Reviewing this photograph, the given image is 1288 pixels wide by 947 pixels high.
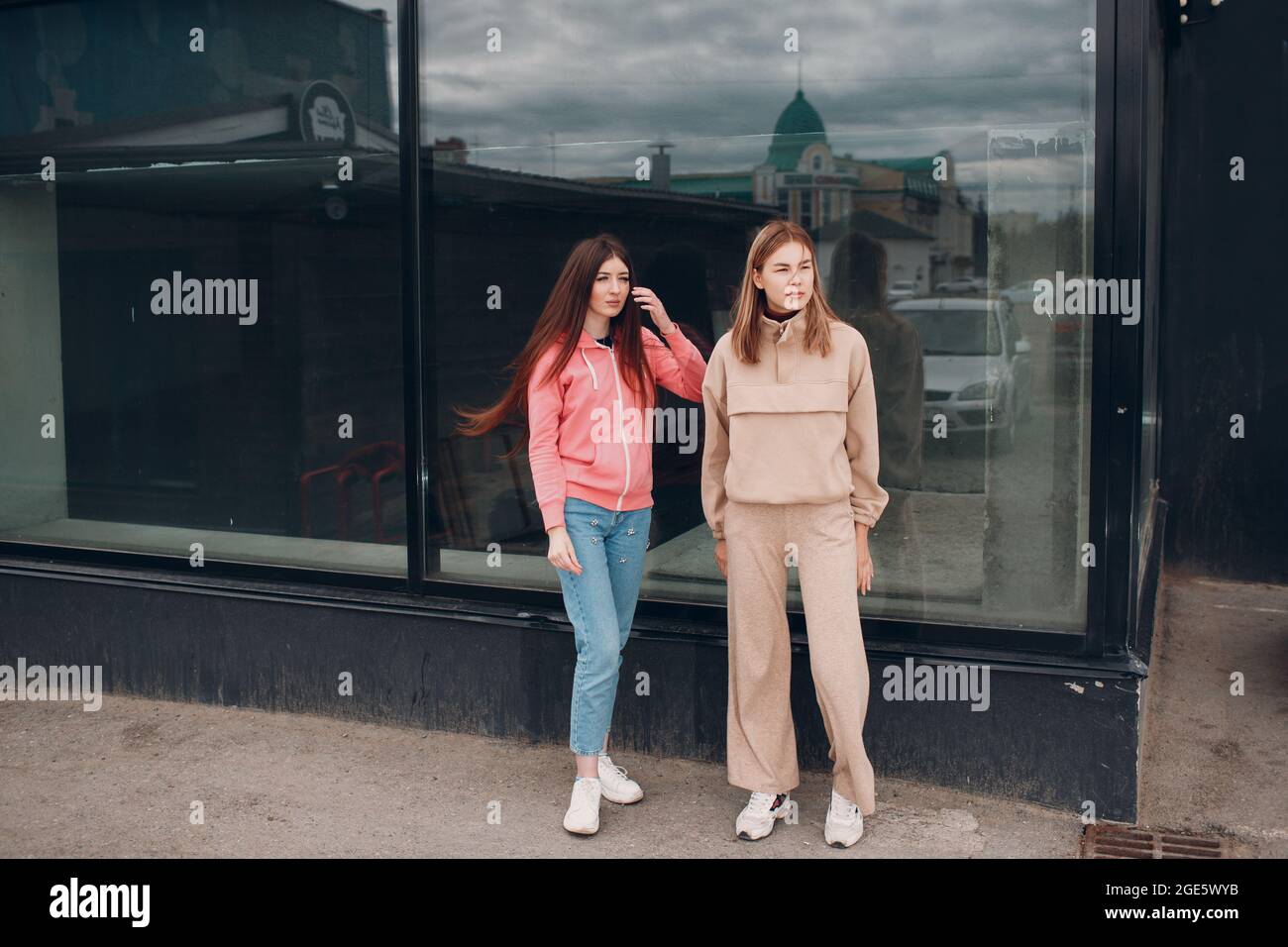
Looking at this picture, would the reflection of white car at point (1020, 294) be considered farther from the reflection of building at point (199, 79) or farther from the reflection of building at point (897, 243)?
the reflection of building at point (199, 79)

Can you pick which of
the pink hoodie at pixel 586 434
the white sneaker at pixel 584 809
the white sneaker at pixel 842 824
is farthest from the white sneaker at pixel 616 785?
the pink hoodie at pixel 586 434

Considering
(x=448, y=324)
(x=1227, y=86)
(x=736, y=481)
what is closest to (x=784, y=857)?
(x=736, y=481)

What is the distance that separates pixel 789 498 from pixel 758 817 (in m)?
1.07

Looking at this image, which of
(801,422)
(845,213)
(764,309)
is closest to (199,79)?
(845,213)

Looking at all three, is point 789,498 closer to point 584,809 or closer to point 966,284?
point 966,284

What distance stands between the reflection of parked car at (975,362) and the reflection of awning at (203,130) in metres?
2.29

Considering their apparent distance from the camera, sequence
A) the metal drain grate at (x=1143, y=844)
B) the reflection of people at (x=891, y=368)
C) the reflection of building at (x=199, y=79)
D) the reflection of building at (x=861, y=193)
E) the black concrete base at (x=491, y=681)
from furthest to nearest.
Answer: the reflection of building at (x=199, y=79) < the reflection of people at (x=891, y=368) < the reflection of building at (x=861, y=193) < the black concrete base at (x=491, y=681) < the metal drain grate at (x=1143, y=844)

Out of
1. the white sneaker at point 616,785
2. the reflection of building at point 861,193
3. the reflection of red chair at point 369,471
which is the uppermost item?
the reflection of building at point 861,193

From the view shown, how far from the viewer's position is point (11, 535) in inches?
250

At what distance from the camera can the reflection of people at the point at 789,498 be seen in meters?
4.02

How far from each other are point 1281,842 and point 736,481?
2111 mm

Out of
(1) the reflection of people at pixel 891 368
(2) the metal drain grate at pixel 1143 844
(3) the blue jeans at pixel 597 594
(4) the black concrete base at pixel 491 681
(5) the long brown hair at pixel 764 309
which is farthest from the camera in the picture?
(1) the reflection of people at pixel 891 368

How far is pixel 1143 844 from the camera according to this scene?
423cm
